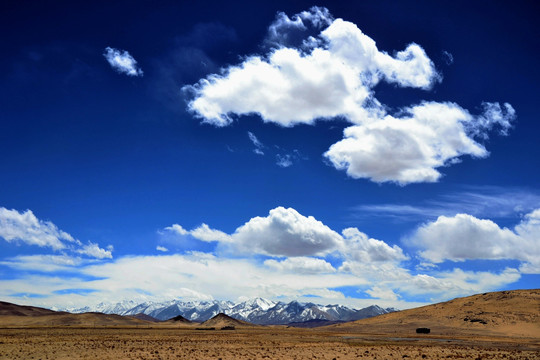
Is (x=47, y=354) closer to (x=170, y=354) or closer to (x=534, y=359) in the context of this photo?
(x=170, y=354)

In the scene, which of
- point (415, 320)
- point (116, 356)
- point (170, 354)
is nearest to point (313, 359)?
point (170, 354)

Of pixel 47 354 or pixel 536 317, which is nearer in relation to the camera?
pixel 47 354

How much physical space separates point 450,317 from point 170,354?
369 feet

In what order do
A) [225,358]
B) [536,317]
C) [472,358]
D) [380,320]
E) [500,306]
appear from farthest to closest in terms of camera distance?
[380,320] < [500,306] < [536,317] < [472,358] < [225,358]

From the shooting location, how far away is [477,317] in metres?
118

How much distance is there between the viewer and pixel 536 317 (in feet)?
357

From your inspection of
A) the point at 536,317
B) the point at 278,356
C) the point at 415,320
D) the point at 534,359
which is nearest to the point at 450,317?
the point at 415,320

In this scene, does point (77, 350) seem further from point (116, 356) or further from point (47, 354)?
point (116, 356)

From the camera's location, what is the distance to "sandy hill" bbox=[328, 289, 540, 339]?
103 metres

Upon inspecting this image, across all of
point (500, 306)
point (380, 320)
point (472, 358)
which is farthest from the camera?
point (380, 320)

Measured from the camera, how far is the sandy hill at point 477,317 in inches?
4038

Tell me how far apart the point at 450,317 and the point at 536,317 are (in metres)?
23.6

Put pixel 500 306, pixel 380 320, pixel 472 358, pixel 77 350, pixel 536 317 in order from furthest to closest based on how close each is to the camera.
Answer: pixel 380 320 → pixel 500 306 → pixel 536 317 → pixel 77 350 → pixel 472 358

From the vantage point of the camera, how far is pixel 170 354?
122 ft
